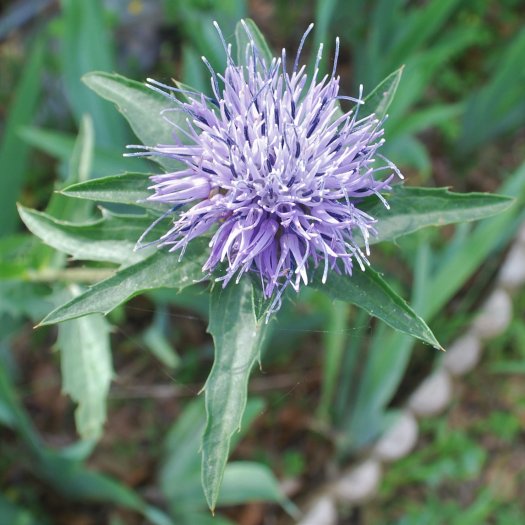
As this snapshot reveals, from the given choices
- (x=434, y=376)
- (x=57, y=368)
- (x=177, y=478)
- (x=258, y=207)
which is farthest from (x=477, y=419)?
(x=258, y=207)

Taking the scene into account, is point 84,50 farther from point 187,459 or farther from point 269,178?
point 187,459

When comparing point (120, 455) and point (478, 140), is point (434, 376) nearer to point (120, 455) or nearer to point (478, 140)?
point (478, 140)

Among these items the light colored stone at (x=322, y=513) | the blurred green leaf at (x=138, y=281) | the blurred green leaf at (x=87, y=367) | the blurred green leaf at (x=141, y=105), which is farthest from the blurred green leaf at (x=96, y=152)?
the light colored stone at (x=322, y=513)

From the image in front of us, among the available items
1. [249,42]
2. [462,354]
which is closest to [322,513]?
[462,354]

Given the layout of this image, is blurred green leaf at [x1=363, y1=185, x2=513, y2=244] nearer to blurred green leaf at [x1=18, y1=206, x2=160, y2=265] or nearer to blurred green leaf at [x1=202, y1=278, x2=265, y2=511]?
blurred green leaf at [x1=202, y1=278, x2=265, y2=511]

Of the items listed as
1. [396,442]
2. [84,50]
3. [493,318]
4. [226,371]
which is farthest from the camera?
[493,318]
